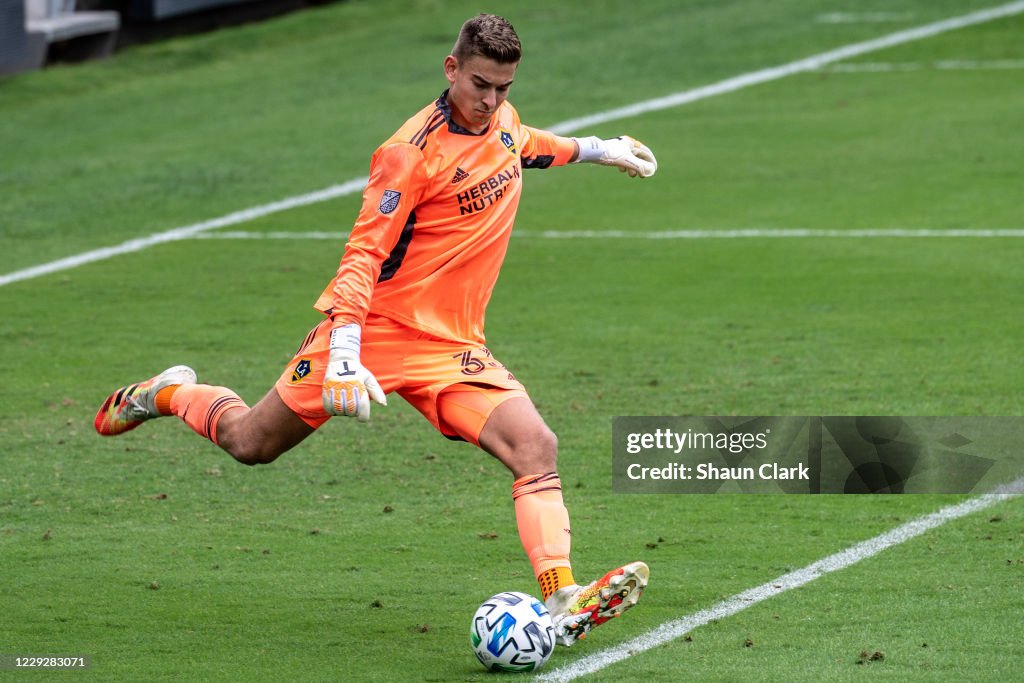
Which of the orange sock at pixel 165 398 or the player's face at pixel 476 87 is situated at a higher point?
the player's face at pixel 476 87

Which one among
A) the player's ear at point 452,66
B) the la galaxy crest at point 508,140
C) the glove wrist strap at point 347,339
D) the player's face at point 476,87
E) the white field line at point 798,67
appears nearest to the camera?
the glove wrist strap at point 347,339

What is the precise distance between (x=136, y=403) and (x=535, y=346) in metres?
3.83

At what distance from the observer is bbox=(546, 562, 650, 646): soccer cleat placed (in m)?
5.82

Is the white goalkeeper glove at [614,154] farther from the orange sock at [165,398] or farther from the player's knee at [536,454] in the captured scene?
the orange sock at [165,398]

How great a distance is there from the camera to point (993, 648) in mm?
6152

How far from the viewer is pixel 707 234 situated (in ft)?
46.5

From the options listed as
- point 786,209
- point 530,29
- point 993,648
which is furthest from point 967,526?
point 530,29

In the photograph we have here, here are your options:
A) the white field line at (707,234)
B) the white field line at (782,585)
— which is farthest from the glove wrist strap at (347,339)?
the white field line at (707,234)

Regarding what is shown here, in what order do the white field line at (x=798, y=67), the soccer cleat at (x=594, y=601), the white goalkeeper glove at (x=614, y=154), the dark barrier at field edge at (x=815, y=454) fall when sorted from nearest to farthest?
the soccer cleat at (x=594, y=601), the white goalkeeper glove at (x=614, y=154), the dark barrier at field edge at (x=815, y=454), the white field line at (x=798, y=67)

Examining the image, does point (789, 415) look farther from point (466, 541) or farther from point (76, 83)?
point (76, 83)

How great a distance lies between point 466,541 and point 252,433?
3.90 feet

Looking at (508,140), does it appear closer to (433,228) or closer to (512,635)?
(433,228)

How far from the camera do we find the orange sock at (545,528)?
20.1 feet

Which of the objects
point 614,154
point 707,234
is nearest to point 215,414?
point 614,154
